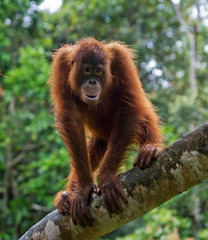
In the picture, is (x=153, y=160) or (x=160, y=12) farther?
(x=160, y=12)

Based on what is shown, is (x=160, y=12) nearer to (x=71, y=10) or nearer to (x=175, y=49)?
(x=175, y=49)

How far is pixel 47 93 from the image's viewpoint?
6.33 meters

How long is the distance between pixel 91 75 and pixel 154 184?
1.41 metres

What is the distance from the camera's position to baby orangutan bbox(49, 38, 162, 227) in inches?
108

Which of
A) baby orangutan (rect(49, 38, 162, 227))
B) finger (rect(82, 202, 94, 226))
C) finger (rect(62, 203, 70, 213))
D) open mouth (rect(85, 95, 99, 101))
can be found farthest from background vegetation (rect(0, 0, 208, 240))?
finger (rect(82, 202, 94, 226))

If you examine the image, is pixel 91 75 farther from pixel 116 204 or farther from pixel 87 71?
pixel 116 204

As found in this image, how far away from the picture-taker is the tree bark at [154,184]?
6.27 feet

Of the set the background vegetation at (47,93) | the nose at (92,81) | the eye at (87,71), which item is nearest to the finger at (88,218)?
the nose at (92,81)

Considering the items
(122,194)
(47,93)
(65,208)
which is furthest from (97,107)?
(47,93)

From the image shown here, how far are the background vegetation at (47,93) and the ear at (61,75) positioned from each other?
1305 millimetres

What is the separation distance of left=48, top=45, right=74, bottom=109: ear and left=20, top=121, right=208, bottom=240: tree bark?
3.62ft

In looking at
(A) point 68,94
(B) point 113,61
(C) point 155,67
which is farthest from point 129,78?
(C) point 155,67

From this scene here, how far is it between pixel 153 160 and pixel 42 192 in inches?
191

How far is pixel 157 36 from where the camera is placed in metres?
10.1
